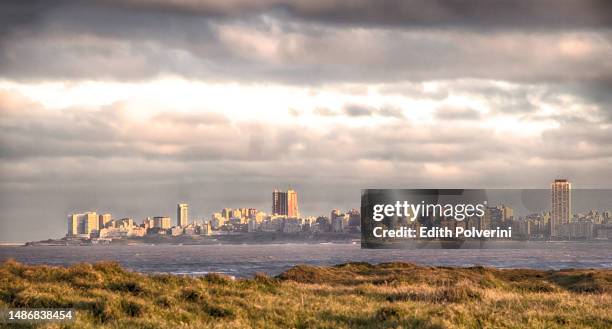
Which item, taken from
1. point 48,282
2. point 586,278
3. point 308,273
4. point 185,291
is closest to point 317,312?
point 185,291

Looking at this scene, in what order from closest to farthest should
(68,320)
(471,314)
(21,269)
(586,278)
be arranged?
(68,320)
(471,314)
(21,269)
(586,278)

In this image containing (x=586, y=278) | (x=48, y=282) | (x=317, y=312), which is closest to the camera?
(x=317, y=312)

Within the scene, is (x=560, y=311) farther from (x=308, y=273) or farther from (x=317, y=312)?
(x=308, y=273)

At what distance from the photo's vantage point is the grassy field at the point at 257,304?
23469 mm

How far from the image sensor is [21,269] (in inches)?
1529

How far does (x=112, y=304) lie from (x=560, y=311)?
1618 cm

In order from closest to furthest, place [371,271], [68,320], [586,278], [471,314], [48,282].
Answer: [68,320]
[471,314]
[48,282]
[586,278]
[371,271]

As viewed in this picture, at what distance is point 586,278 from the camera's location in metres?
54.0

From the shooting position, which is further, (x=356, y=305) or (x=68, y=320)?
(x=356, y=305)

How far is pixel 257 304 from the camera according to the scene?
27.8 meters

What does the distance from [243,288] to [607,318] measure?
17.2 m

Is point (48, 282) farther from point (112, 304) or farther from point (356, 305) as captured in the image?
point (356, 305)

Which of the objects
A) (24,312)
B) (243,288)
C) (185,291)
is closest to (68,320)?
(24,312)

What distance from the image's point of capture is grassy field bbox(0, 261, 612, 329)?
23.5m
